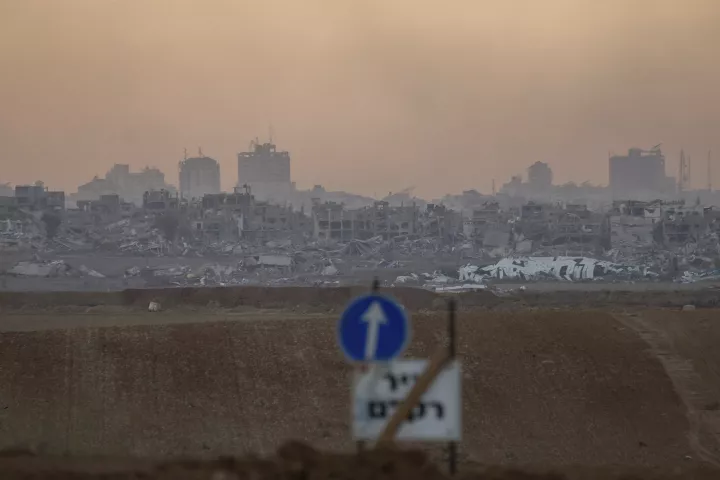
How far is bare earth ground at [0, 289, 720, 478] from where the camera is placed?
18312 millimetres

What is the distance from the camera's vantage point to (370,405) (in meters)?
7.51

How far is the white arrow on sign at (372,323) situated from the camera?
729 centimetres

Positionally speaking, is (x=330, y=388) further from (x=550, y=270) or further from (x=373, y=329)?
(x=550, y=270)

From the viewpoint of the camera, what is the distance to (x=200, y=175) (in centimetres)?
16725

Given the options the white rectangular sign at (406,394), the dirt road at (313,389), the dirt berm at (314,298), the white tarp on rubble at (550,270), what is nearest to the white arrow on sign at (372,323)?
the white rectangular sign at (406,394)

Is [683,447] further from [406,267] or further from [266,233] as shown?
[266,233]

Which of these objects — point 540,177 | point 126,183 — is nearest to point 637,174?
point 540,177

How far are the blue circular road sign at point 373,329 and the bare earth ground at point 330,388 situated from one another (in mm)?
9540

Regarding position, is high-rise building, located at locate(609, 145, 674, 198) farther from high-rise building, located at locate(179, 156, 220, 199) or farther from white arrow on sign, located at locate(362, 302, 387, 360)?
white arrow on sign, located at locate(362, 302, 387, 360)

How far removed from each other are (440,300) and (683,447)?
1081 inches

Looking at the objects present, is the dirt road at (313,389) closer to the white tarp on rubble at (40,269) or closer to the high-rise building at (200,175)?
the white tarp on rubble at (40,269)

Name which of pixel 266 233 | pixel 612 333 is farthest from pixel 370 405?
pixel 266 233

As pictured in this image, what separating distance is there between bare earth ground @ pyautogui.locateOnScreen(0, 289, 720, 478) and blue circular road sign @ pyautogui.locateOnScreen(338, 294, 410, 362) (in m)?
9.54

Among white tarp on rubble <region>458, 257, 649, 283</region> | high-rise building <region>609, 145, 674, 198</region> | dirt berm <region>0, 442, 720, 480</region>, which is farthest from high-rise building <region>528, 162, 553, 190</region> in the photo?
dirt berm <region>0, 442, 720, 480</region>
